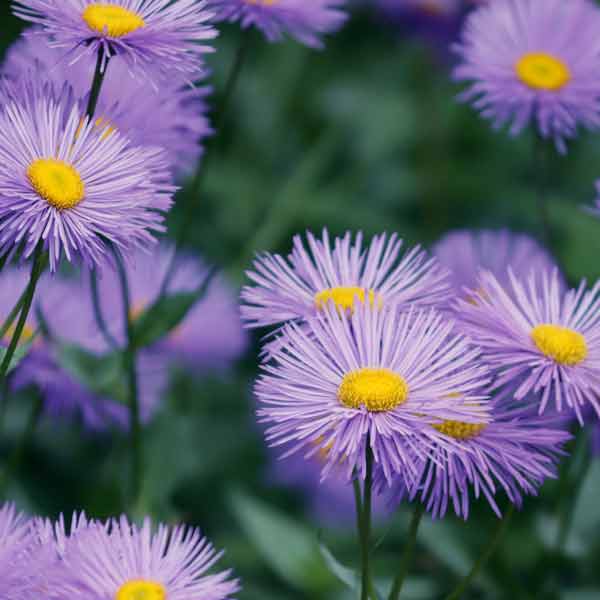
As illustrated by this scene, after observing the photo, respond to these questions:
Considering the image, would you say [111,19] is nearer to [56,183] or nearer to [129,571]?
[56,183]

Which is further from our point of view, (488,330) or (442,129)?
(442,129)

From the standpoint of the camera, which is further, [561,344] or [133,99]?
[133,99]

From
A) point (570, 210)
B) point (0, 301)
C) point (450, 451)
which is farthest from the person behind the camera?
point (570, 210)

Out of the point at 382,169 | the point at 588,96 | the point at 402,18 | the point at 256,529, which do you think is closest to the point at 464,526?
the point at 256,529

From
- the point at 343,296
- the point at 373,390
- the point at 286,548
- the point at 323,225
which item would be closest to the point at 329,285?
the point at 343,296

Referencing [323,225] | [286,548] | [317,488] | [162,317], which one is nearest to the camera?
[162,317]

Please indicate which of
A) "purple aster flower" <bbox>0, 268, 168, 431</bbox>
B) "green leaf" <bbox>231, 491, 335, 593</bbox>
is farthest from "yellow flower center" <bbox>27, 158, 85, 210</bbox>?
"green leaf" <bbox>231, 491, 335, 593</bbox>

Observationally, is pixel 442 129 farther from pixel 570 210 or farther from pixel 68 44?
pixel 68 44
